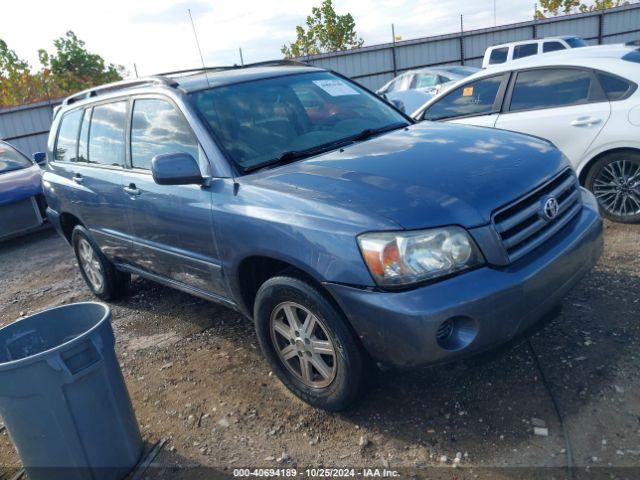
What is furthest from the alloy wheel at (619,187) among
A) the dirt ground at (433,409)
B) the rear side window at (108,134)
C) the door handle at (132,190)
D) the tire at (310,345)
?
the rear side window at (108,134)

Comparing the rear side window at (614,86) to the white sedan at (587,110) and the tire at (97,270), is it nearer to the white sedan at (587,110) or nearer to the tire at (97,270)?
the white sedan at (587,110)

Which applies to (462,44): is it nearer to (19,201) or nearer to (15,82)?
(19,201)

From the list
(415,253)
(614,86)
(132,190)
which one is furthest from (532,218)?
(614,86)

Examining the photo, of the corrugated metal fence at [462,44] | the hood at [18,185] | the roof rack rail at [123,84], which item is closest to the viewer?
the roof rack rail at [123,84]

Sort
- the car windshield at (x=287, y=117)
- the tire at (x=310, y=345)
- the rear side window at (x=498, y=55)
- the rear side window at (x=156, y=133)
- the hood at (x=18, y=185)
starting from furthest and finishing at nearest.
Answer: the rear side window at (x=498, y=55) < the hood at (x=18, y=185) < the rear side window at (x=156, y=133) < the car windshield at (x=287, y=117) < the tire at (x=310, y=345)

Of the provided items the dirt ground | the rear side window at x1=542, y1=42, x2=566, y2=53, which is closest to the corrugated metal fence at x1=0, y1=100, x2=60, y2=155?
the rear side window at x1=542, y1=42, x2=566, y2=53

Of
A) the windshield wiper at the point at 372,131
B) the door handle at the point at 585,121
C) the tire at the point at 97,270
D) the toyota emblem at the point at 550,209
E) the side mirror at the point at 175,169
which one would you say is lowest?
the tire at the point at 97,270

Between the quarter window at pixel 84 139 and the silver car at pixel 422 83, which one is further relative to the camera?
the silver car at pixel 422 83

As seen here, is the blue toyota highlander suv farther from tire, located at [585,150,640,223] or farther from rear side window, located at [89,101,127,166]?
tire, located at [585,150,640,223]

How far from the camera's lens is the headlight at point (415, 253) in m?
2.40

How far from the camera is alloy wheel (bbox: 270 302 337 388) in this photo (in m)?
2.82

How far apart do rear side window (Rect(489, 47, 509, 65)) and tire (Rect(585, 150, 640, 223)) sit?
11.1 meters

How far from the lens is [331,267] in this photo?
2.54 meters

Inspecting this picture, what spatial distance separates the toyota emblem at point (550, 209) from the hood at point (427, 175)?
11cm
